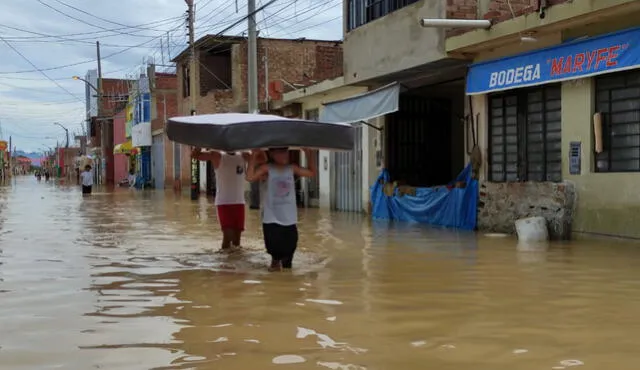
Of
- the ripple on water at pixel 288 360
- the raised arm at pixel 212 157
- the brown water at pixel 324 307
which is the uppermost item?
the raised arm at pixel 212 157

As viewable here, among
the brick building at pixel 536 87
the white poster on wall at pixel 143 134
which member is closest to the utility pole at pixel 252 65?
the brick building at pixel 536 87

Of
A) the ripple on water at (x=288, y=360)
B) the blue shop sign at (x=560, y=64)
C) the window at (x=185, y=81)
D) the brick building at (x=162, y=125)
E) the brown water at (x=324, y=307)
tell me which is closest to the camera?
the ripple on water at (x=288, y=360)

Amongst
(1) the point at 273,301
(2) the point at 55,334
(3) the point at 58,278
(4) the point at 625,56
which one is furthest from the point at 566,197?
(2) the point at 55,334

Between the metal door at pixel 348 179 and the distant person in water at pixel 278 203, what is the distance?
11218mm

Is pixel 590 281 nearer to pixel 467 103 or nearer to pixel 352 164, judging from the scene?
pixel 467 103

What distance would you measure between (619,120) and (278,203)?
6.12 m

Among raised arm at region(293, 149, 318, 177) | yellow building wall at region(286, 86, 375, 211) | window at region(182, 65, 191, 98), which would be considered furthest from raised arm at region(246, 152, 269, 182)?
window at region(182, 65, 191, 98)

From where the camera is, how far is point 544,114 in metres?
12.8

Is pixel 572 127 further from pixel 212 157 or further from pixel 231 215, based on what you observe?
pixel 212 157

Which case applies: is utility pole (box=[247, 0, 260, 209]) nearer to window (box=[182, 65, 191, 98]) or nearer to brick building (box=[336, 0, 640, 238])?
brick building (box=[336, 0, 640, 238])

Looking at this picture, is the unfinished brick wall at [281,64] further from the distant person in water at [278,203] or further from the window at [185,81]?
the distant person in water at [278,203]

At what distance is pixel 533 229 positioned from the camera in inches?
464

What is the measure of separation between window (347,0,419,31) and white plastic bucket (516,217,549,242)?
226 inches

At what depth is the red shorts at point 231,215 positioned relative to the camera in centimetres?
1001
